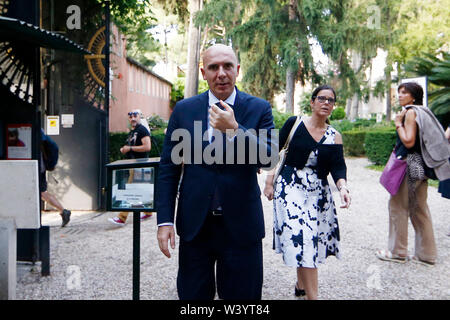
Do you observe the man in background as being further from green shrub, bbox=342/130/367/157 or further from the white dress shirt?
green shrub, bbox=342/130/367/157

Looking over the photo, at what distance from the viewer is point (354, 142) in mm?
19797

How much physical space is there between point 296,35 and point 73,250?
772 inches

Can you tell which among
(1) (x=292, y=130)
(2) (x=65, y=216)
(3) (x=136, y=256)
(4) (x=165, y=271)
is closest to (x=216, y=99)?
(3) (x=136, y=256)

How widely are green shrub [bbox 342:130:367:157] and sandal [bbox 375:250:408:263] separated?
1519 centimetres

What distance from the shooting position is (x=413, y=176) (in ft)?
16.1

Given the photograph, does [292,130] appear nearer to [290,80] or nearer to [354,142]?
[354,142]

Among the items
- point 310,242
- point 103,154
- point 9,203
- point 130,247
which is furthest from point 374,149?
point 9,203

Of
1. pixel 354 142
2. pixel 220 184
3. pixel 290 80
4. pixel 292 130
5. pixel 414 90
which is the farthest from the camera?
pixel 290 80

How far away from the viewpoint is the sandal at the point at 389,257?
504 centimetres

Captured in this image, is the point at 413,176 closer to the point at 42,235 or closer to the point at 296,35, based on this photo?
the point at 42,235

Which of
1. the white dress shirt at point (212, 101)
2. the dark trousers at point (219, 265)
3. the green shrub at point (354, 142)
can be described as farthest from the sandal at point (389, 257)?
the green shrub at point (354, 142)

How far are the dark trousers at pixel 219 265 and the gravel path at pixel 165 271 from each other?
182cm

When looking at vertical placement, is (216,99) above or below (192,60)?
below

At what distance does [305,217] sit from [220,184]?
5.04 ft
